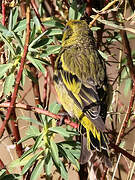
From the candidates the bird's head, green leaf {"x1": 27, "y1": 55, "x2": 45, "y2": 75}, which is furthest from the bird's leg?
the bird's head

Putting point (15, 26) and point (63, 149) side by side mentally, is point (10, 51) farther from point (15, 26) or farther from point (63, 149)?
point (63, 149)

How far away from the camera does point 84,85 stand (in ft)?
8.20

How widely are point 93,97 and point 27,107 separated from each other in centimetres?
65

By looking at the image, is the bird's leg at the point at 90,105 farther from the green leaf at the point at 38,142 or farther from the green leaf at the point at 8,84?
the green leaf at the point at 8,84

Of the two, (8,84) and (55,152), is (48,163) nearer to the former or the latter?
(55,152)

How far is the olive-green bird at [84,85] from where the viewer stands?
2.16 metres

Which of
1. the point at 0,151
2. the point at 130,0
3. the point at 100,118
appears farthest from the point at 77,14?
the point at 0,151

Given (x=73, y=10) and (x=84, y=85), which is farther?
(x=84, y=85)

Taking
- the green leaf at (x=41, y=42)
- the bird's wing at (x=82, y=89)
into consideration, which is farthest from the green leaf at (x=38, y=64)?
the bird's wing at (x=82, y=89)

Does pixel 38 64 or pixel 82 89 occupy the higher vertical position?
pixel 38 64

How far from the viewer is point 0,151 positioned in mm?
3410

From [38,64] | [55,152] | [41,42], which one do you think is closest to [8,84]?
[38,64]

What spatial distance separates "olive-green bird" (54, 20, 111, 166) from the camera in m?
2.16

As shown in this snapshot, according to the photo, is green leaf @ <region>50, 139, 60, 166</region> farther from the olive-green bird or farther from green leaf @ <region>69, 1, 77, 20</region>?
green leaf @ <region>69, 1, 77, 20</region>
